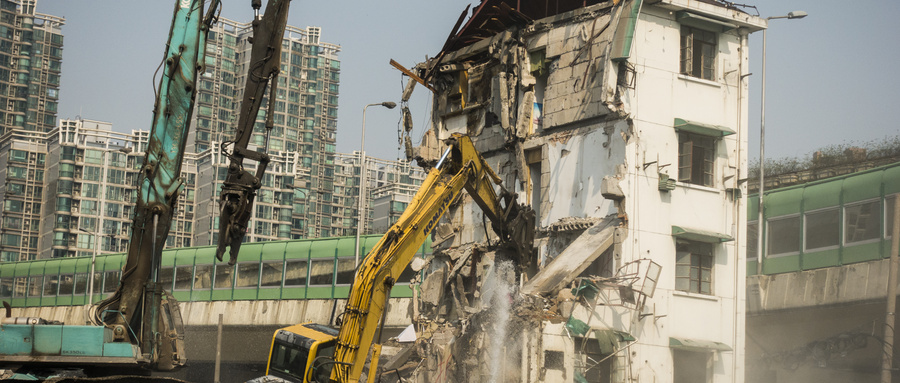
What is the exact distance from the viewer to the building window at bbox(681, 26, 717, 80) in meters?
33.1

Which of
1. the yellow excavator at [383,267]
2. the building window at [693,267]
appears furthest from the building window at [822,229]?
the yellow excavator at [383,267]

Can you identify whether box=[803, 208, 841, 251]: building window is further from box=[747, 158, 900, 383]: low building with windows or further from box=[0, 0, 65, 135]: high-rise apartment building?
box=[0, 0, 65, 135]: high-rise apartment building

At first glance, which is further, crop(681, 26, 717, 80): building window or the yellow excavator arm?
crop(681, 26, 717, 80): building window

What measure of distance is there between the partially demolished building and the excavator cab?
4228 mm

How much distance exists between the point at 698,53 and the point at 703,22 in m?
1.04

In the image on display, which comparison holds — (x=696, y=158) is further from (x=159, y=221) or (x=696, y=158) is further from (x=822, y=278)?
(x=159, y=221)

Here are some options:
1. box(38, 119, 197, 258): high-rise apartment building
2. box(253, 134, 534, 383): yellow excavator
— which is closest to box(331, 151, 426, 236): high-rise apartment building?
box(38, 119, 197, 258): high-rise apartment building

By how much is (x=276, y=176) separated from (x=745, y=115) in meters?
97.5

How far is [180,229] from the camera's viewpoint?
125 meters

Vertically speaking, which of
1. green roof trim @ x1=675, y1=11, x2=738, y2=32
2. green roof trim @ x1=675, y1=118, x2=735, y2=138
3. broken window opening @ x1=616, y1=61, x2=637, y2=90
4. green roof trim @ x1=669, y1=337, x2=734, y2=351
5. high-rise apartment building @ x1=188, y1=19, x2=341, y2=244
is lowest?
green roof trim @ x1=669, y1=337, x2=734, y2=351

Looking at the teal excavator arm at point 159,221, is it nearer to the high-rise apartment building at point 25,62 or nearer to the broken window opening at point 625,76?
the broken window opening at point 625,76

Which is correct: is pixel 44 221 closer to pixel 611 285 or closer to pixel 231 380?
pixel 231 380

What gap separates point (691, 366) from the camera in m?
32.1

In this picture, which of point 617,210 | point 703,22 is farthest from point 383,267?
point 703,22
